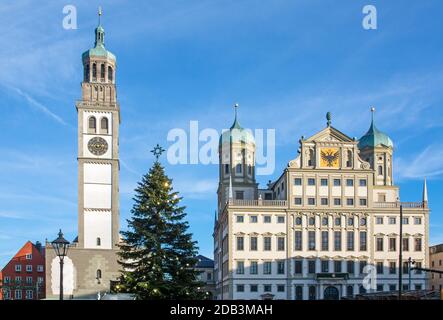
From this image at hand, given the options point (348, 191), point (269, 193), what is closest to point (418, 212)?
point (348, 191)

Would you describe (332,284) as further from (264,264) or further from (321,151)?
(321,151)

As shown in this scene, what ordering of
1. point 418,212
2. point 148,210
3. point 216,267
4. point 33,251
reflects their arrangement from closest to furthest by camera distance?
point 148,210 → point 418,212 → point 33,251 → point 216,267

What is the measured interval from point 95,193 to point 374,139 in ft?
148

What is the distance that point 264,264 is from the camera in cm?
7288

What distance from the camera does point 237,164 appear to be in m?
87.8

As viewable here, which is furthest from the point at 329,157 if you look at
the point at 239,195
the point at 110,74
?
the point at 110,74

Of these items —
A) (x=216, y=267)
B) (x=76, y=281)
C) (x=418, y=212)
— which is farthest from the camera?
(x=216, y=267)

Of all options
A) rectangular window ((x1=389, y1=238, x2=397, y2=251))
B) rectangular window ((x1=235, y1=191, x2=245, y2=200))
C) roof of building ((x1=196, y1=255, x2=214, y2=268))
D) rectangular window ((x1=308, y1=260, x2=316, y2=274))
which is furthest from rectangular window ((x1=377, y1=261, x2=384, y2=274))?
roof of building ((x1=196, y1=255, x2=214, y2=268))

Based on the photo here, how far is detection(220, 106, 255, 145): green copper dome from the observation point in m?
89.3

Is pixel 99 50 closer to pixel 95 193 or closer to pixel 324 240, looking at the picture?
pixel 95 193

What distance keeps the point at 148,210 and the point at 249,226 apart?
40.3m

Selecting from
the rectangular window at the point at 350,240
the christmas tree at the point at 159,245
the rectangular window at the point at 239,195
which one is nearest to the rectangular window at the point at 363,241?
the rectangular window at the point at 350,240

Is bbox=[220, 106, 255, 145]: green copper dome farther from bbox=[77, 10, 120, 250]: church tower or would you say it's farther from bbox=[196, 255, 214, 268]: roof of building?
bbox=[196, 255, 214, 268]: roof of building

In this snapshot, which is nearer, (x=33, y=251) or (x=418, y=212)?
(x=418, y=212)
